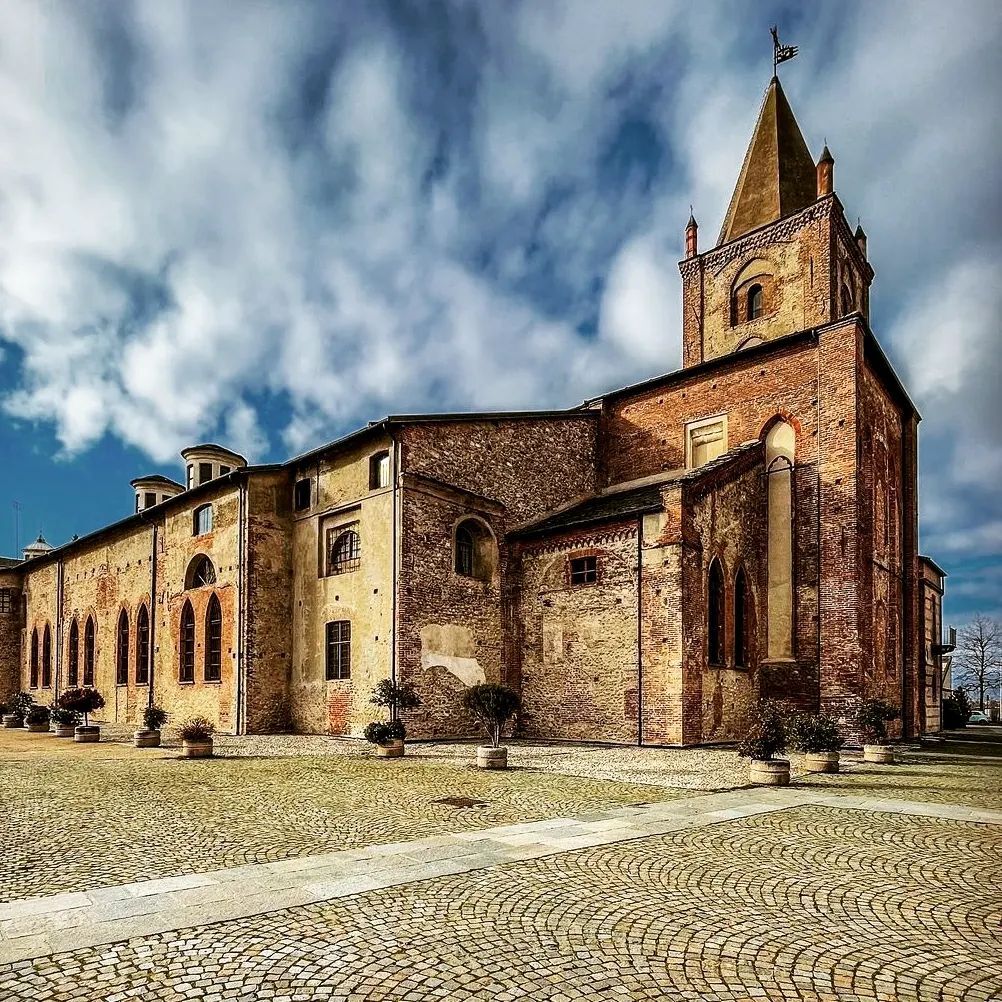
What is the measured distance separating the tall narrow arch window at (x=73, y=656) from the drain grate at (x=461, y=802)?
1283 inches

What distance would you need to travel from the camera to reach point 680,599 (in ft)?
64.8

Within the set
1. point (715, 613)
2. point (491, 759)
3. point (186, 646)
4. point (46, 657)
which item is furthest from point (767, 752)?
point (46, 657)

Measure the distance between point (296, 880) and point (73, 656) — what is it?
121 feet

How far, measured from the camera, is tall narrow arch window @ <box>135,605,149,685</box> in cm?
3142

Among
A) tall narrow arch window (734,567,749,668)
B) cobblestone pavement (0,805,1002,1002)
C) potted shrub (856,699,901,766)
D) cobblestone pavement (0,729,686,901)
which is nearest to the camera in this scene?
cobblestone pavement (0,805,1002,1002)

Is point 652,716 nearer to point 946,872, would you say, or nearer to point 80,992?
point 946,872


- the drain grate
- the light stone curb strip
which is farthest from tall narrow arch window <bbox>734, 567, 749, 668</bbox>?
the drain grate

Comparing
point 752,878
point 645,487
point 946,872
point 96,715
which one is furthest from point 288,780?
point 96,715

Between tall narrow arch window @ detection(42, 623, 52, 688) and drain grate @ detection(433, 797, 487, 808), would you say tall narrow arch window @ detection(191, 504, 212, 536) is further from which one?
drain grate @ detection(433, 797, 487, 808)

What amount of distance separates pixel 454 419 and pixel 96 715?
2283cm

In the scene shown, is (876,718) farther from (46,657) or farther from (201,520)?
(46,657)

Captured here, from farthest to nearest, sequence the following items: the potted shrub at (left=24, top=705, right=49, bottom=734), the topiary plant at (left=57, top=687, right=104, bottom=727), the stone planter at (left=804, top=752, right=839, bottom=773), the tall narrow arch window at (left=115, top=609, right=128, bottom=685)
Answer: the tall narrow arch window at (left=115, top=609, right=128, bottom=685), the potted shrub at (left=24, top=705, right=49, bottom=734), the topiary plant at (left=57, top=687, right=104, bottom=727), the stone planter at (left=804, top=752, right=839, bottom=773)

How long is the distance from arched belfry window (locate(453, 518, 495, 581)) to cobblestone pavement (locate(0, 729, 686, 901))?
7977 mm

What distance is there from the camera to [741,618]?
73.8 feet
